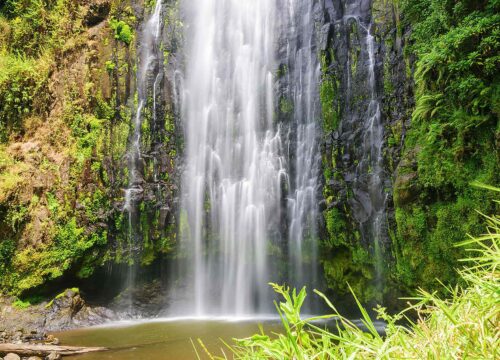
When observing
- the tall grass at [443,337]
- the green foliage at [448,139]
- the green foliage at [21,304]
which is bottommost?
the green foliage at [21,304]

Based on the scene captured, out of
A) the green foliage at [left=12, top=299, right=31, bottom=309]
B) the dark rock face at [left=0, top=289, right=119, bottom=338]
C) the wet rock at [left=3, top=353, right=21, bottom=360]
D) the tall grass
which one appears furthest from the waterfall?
the tall grass

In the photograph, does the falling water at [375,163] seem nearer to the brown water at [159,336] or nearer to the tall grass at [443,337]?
the brown water at [159,336]

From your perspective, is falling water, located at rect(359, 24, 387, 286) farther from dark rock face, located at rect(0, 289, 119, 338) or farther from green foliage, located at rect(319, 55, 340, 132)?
dark rock face, located at rect(0, 289, 119, 338)

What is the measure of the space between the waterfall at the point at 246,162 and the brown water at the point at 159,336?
2.11m

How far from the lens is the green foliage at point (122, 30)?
584 inches

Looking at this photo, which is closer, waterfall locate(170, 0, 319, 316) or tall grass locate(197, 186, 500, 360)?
tall grass locate(197, 186, 500, 360)

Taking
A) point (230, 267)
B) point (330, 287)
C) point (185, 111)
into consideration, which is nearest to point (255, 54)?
point (185, 111)

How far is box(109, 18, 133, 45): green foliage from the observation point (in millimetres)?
14844

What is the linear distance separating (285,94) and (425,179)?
680 cm

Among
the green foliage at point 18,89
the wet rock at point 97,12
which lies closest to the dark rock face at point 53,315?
the green foliage at point 18,89

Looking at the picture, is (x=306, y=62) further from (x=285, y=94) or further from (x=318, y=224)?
(x=318, y=224)

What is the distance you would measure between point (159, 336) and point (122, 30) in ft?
40.2

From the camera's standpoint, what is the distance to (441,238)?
744 centimetres

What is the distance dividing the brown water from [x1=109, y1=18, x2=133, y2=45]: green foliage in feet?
36.8
